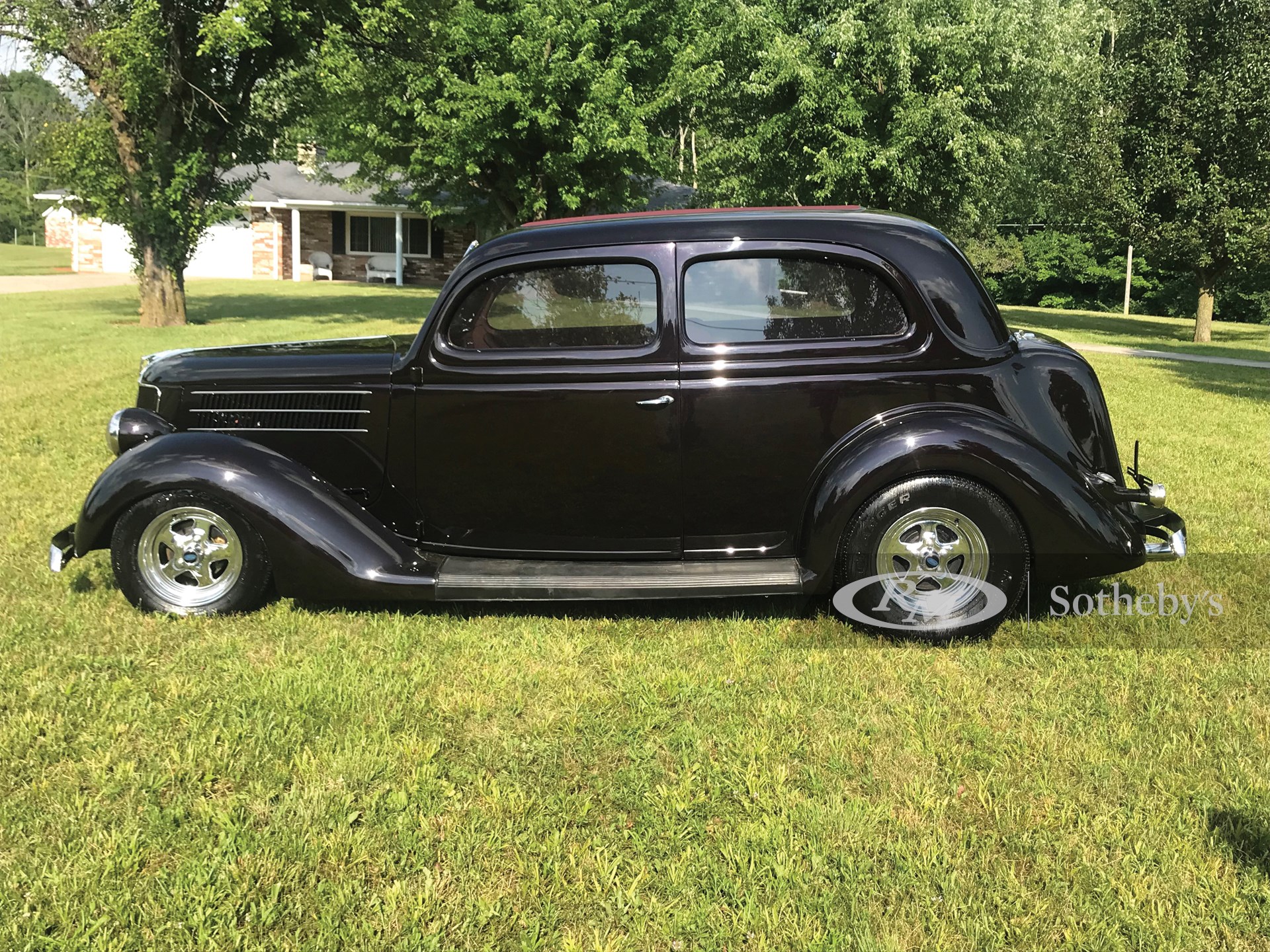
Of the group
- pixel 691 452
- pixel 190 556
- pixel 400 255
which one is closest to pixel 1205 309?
pixel 691 452

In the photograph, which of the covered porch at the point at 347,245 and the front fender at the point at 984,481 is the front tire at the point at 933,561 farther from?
the covered porch at the point at 347,245

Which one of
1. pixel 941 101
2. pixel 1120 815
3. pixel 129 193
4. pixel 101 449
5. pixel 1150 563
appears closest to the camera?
pixel 1120 815

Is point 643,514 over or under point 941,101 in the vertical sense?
under

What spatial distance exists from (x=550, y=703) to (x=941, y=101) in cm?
1799

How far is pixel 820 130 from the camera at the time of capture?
1950cm

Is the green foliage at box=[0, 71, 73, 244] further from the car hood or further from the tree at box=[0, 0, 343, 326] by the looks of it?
the car hood

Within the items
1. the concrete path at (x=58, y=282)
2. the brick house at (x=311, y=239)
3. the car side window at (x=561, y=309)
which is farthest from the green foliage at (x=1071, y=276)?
the car side window at (x=561, y=309)

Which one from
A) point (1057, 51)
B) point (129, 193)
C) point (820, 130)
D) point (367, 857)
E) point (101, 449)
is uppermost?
point (1057, 51)

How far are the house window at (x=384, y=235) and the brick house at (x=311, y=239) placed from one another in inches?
1.0

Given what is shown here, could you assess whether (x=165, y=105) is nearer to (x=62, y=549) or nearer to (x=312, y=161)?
(x=62, y=549)

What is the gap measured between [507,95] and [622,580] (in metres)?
13.4

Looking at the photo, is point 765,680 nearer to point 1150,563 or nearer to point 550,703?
point 550,703

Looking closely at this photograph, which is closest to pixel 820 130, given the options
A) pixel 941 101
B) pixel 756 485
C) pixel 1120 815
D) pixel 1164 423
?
pixel 941 101

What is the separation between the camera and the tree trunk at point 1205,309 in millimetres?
20625
